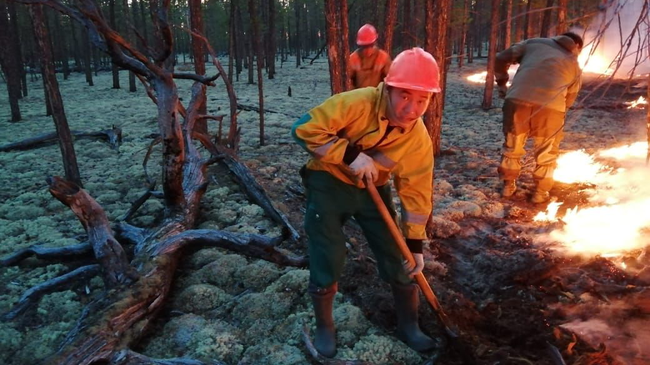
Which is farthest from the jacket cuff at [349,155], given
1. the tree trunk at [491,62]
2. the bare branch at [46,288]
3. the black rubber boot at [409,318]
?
the tree trunk at [491,62]

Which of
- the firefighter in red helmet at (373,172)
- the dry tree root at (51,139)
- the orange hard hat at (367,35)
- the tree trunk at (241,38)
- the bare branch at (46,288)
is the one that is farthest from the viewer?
the tree trunk at (241,38)

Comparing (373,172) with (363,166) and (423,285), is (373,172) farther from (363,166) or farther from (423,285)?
(423,285)

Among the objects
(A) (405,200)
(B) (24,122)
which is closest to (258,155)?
(A) (405,200)

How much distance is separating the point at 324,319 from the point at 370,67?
436 cm

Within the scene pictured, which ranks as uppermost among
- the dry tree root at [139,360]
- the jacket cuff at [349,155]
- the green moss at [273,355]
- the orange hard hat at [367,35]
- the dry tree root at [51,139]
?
the orange hard hat at [367,35]

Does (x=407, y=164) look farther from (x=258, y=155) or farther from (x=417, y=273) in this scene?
(x=258, y=155)

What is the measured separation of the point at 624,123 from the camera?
10703 mm

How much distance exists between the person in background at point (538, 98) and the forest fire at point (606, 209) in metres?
0.64

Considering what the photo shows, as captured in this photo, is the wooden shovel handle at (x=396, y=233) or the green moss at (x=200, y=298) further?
the green moss at (x=200, y=298)

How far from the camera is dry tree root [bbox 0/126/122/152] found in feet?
30.1

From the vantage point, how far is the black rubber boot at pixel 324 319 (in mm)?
3107

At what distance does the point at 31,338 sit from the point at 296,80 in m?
24.0

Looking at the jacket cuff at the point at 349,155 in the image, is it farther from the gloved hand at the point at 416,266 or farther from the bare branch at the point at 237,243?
the bare branch at the point at 237,243

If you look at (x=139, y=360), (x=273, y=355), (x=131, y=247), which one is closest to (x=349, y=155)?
(x=273, y=355)
